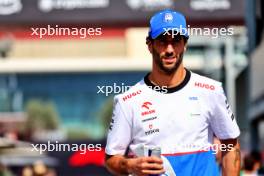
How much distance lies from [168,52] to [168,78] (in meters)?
0.14

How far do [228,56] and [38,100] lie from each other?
6161 centimetres

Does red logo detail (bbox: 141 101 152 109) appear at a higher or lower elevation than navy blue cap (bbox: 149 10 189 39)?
lower

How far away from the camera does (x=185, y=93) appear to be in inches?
154

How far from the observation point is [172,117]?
387 cm

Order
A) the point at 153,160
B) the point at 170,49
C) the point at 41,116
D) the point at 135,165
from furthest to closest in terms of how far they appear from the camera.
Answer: the point at 41,116 < the point at 170,49 < the point at 135,165 < the point at 153,160

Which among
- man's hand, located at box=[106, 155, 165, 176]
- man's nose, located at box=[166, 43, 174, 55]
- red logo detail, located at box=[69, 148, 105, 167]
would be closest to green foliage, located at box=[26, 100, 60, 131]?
red logo detail, located at box=[69, 148, 105, 167]

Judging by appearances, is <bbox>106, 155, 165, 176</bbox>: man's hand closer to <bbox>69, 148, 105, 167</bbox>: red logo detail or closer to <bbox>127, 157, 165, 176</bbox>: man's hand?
<bbox>127, 157, 165, 176</bbox>: man's hand

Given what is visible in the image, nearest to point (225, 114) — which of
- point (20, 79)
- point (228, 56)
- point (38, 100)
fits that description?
point (228, 56)

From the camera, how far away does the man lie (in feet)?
12.6

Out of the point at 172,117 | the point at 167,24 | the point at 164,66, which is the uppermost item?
the point at 167,24

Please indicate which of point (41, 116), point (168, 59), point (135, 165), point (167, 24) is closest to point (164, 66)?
point (168, 59)

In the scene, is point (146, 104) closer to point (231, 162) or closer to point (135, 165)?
point (135, 165)

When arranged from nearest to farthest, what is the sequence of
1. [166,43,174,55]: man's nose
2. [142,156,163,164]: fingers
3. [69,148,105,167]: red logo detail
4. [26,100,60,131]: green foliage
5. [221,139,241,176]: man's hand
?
[142,156,163,164]: fingers
[166,43,174,55]: man's nose
[221,139,241,176]: man's hand
[69,148,105,167]: red logo detail
[26,100,60,131]: green foliage

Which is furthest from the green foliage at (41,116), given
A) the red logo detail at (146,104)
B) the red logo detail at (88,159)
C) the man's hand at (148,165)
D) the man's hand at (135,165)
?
the man's hand at (148,165)
